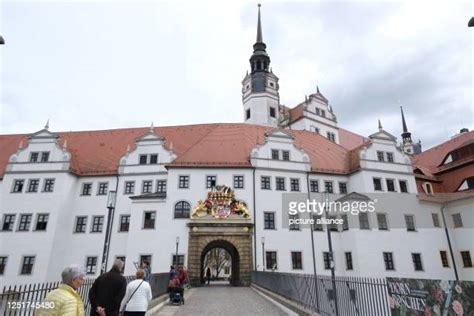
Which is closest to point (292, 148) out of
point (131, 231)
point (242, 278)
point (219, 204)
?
point (219, 204)

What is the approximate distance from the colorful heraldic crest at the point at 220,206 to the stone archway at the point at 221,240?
0.61 m

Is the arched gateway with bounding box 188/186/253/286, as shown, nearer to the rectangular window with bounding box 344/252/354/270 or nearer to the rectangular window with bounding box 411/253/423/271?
the rectangular window with bounding box 344/252/354/270

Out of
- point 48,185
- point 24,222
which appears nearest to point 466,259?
point 48,185

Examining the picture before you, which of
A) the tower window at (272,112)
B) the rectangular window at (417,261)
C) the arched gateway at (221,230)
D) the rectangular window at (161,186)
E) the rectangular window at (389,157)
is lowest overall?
the rectangular window at (417,261)

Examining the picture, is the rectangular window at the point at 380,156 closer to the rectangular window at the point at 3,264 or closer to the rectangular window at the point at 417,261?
the rectangular window at the point at 417,261

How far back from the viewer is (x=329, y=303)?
28.4ft

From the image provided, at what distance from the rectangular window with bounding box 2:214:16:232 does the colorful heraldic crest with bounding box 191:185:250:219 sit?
14837 mm

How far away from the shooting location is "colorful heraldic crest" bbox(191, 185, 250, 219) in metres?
25.1

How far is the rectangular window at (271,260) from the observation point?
24.8 meters

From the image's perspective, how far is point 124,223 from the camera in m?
27.0

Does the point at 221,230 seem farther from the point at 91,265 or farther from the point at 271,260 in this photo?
the point at 91,265

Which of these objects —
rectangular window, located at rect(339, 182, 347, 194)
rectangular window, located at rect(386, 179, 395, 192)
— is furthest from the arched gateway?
rectangular window, located at rect(386, 179, 395, 192)

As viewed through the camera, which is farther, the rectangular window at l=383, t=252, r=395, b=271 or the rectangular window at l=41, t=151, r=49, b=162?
the rectangular window at l=41, t=151, r=49, b=162

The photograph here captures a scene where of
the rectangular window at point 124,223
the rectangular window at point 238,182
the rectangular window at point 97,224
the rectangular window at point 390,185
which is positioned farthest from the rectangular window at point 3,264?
the rectangular window at point 390,185
